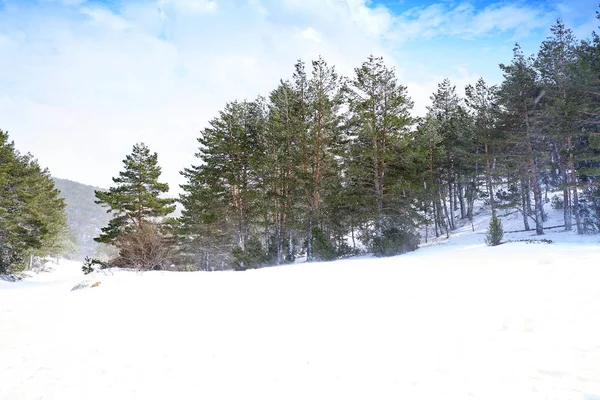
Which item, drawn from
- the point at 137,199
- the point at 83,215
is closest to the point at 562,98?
the point at 137,199

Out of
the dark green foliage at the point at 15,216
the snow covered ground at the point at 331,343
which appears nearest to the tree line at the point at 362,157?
the dark green foliage at the point at 15,216

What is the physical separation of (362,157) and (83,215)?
155575 millimetres

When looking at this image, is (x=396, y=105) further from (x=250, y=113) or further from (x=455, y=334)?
(x=455, y=334)

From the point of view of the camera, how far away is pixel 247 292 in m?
8.38

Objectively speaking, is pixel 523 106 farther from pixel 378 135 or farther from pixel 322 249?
pixel 322 249

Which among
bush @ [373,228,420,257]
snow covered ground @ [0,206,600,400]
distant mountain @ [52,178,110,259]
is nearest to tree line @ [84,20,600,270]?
bush @ [373,228,420,257]

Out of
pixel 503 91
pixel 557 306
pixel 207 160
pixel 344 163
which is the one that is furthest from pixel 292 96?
pixel 557 306

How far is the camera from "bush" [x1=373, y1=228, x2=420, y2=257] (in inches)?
683

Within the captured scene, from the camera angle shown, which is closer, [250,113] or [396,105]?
[396,105]

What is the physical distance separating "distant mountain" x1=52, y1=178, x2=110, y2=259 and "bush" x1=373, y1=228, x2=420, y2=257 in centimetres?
11279

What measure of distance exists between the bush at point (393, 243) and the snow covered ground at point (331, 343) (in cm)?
938

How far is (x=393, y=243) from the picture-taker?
57.2ft

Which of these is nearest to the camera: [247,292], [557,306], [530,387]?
[530,387]

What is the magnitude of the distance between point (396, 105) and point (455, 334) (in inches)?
660
